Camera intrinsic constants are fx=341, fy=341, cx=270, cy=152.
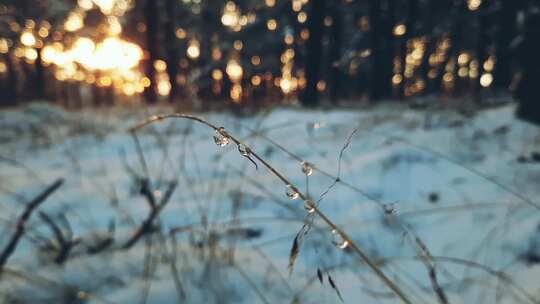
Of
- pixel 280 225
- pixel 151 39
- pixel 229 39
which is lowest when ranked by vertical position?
pixel 280 225

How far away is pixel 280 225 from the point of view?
144 cm

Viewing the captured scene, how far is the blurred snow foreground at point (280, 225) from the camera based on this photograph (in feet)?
3.02

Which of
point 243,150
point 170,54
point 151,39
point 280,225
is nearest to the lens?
point 243,150

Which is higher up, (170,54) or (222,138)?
(170,54)

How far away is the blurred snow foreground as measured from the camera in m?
0.92

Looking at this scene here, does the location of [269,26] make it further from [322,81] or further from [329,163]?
[329,163]

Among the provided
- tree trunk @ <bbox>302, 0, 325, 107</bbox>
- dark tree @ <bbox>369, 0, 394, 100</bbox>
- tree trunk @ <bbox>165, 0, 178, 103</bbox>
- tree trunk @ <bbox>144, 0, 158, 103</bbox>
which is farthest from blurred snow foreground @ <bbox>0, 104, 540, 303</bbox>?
tree trunk @ <bbox>165, 0, 178, 103</bbox>

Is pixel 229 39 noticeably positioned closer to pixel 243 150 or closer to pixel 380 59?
pixel 380 59

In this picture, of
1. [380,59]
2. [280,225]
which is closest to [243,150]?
[280,225]

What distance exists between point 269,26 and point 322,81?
15.8ft

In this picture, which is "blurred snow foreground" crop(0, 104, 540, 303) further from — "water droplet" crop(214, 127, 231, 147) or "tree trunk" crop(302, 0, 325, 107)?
"tree trunk" crop(302, 0, 325, 107)

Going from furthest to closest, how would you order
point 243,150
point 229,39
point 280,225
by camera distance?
point 229,39, point 280,225, point 243,150

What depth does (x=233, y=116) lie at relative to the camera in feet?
16.4

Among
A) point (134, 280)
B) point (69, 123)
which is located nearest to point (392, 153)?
point (134, 280)
